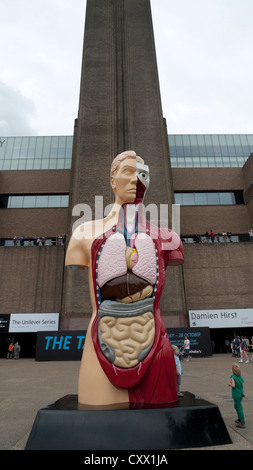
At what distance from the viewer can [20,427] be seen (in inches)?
188

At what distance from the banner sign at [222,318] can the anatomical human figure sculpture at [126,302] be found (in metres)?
17.4

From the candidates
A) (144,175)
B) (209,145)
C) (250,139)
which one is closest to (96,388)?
(144,175)

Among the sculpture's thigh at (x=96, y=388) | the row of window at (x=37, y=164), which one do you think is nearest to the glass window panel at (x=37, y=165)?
the row of window at (x=37, y=164)

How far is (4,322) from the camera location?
21.2 meters

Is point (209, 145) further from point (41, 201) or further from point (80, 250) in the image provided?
point (80, 250)

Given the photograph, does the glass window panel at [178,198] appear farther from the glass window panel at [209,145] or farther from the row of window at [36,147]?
the row of window at [36,147]

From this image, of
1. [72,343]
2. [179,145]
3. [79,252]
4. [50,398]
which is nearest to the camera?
[79,252]

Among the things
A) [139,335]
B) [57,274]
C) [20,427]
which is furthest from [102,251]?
[57,274]

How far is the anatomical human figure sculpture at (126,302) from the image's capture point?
4062mm

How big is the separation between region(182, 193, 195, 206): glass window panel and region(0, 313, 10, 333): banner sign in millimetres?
19415

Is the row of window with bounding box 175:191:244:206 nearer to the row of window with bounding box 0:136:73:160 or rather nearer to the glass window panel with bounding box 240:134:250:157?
the glass window panel with bounding box 240:134:250:157

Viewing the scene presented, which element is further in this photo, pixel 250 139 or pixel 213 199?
pixel 250 139

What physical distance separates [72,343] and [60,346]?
0.75 m
